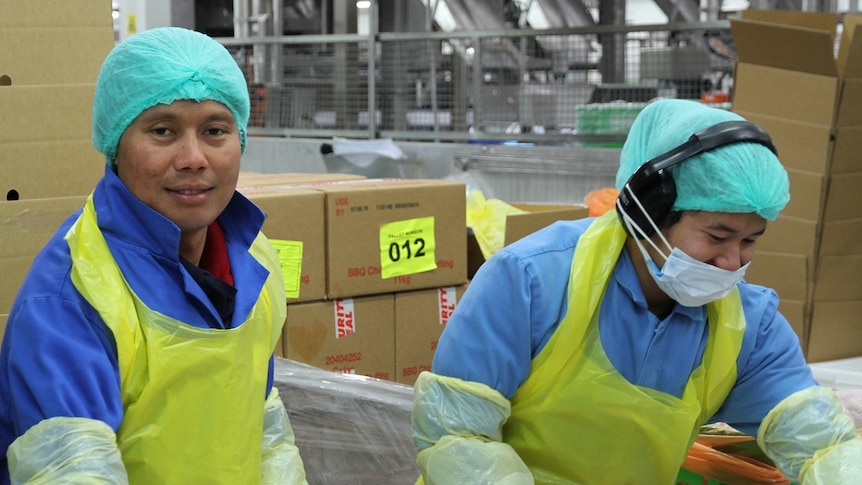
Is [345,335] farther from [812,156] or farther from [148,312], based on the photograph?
[812,156]

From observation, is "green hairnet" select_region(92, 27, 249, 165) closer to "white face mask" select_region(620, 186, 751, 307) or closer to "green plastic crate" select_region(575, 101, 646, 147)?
"white face mask" select_region(620, 186, 751, 307)

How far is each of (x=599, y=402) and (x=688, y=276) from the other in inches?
10.8

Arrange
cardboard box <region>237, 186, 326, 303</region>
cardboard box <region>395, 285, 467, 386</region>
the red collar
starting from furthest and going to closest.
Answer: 1. cardboard box <region>395, 285, 467, 386</region>
2. cardboard box <region>237, 186, 326, 303</region>
3. the red collar

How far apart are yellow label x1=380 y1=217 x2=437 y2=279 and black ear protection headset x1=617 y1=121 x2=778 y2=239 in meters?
1.35

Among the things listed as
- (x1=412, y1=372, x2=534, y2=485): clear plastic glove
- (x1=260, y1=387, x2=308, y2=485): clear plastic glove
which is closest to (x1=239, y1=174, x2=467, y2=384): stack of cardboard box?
(x1=260, y1=387, x2=308, y2=485): clear plastic glove

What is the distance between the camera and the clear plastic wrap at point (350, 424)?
2414 millimetres

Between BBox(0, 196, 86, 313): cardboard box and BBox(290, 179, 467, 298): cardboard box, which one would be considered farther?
BBox(290, 179, 467, 298): cardboard box

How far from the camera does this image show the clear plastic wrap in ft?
7.92

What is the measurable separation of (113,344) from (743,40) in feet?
10.1

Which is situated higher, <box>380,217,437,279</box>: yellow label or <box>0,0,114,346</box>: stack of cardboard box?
<box>0,0,114,346</box>: stack of cardboard box

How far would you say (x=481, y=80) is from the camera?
236 inches

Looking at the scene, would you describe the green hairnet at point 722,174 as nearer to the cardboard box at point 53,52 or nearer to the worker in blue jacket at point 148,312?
the worker in blue jacket at point 148,312

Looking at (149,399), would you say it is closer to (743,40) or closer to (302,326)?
(302,326)

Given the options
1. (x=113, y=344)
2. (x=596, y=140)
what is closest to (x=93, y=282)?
(x=113, y=344)
